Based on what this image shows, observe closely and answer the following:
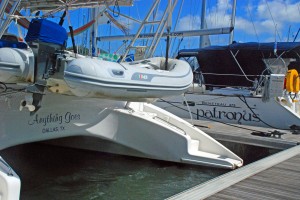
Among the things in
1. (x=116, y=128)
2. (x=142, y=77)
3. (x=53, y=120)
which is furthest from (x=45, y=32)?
(x=116, y=128)

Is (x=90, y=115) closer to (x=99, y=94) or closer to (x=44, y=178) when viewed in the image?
(x=44, y=178)

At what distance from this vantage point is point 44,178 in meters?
5.58

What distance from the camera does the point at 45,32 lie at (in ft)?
13.8

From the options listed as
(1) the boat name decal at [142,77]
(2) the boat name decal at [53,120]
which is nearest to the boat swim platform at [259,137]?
(2) the boat name decal at [53,120]

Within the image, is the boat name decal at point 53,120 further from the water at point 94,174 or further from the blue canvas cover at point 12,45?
the blue canvas cover at point 12,45

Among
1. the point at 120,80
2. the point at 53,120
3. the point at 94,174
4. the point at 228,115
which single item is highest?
the point at 120,80

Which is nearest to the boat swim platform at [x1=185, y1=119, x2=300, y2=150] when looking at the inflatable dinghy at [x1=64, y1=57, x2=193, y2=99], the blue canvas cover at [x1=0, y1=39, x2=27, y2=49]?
the inflatable dinghy at [x1=64, y1=57, x2=193, y2=99]

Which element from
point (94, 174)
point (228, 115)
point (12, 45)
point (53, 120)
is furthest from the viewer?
point (228, 115)

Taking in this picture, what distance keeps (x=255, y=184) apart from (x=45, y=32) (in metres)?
2.85

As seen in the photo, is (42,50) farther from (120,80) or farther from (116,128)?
(116,128)

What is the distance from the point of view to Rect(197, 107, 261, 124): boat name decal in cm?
978

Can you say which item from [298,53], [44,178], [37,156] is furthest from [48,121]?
[298,53]

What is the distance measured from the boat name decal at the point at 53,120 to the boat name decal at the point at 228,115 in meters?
5.63

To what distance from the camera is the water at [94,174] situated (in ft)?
16.6
